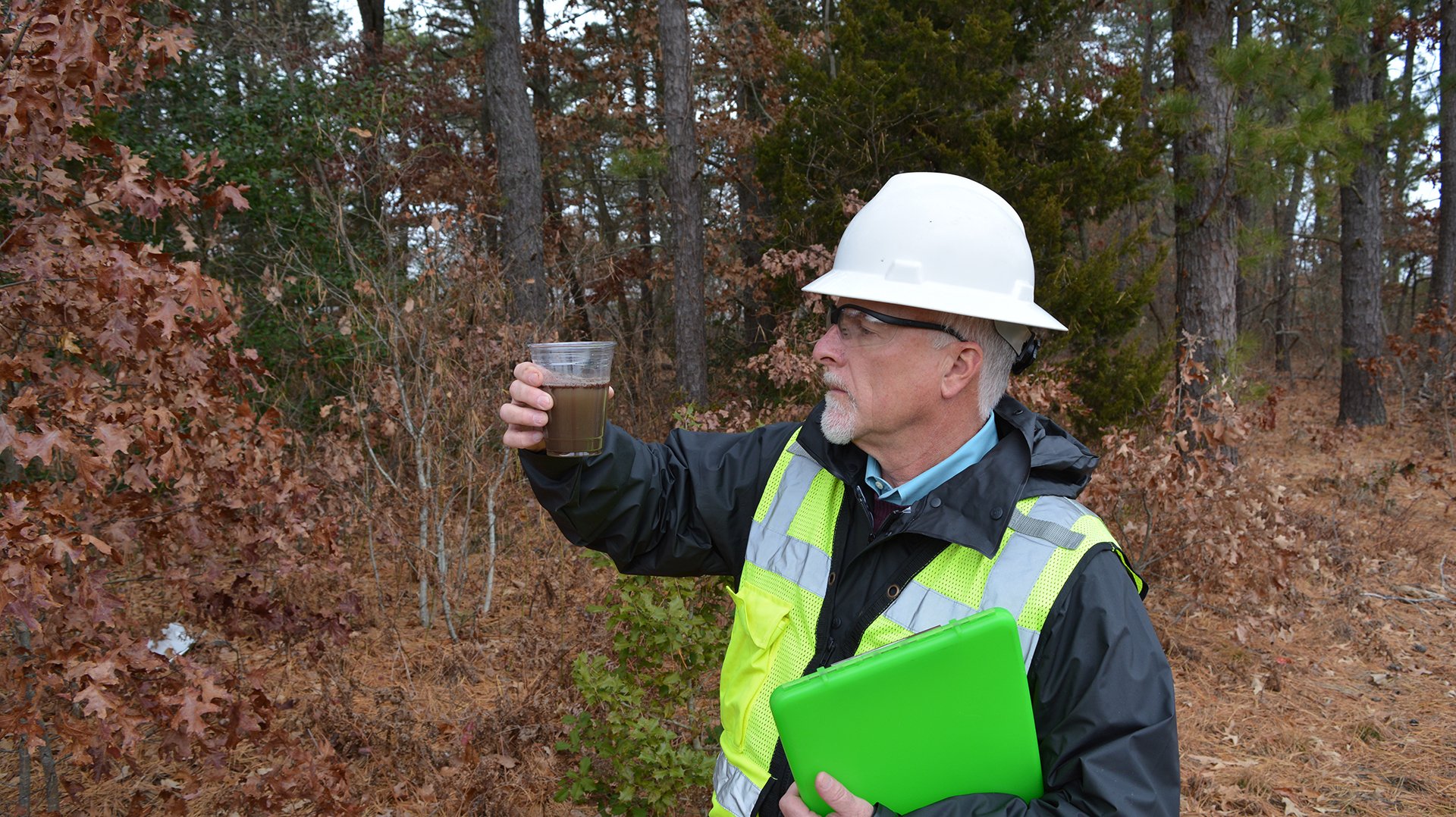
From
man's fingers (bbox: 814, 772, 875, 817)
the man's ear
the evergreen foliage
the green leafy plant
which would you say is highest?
the evergreen foliage

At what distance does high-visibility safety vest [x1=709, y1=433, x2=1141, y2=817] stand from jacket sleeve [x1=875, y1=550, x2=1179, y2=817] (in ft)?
0.17

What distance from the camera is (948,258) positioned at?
193 centimetres

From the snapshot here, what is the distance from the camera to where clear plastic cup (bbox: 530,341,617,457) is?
180cm

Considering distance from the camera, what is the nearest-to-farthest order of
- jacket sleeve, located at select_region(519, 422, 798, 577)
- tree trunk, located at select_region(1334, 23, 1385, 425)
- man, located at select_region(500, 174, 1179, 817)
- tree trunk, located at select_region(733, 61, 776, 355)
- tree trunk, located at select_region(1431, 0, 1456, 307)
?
man, located at select_region(500, 174, 1179, 817) < jacket sleeve, located at select_region(519, 422, 798, 577) < tree trunk, located at select_region(733, 61, 776, 355) < tree trunk, located at select_region(1431, 0, 1456, 307) < tree trunk, located at select_region(1334, 23, 1385, 425)

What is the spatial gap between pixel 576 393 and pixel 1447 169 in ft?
47.0

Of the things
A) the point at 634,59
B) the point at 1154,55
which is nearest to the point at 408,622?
the point at 634,59

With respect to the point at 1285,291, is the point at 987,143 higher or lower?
higher

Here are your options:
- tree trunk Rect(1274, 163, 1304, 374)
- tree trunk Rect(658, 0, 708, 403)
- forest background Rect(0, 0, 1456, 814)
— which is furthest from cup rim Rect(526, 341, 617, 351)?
tree trunk Rect(1274, 163, 1304, 374)

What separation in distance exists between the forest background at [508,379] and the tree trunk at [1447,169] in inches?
2.3

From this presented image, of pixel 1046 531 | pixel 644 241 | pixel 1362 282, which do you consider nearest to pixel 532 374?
pixel 1046 531

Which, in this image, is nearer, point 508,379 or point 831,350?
point 831,350

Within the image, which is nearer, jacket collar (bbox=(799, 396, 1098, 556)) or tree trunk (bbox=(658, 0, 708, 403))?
jacket collar (bbox=(799, 396, 1098, 556))

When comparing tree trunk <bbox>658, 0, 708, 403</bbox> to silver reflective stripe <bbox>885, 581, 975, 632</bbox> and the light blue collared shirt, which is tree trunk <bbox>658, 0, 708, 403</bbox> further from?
silver reflective stripe <bbox>885, 581, 975, 632</bbox>

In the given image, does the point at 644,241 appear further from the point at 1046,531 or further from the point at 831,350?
the point at 1046,531
